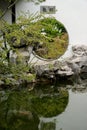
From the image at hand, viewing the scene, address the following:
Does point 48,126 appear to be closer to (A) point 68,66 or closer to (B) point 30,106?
(B) point 30,106

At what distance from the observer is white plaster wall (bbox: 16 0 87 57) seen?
712 inches

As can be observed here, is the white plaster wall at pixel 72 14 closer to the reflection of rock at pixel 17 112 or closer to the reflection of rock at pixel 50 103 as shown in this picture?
A: the reflection of rock at pixel 50 103

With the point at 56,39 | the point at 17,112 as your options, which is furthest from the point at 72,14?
the point at 17,112

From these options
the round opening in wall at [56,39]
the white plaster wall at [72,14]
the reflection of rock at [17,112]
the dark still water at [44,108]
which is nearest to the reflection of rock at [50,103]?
the dark still water at [44,108]

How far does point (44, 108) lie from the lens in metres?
11.4

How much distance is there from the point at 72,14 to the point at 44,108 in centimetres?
748

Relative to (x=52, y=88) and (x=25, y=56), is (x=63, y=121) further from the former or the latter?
(x=25, y=56)

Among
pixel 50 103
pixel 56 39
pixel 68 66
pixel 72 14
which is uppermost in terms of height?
pixel 72 14

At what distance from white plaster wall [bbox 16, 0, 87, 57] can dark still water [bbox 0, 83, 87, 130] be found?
163 inches

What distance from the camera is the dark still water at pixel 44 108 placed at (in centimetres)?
970

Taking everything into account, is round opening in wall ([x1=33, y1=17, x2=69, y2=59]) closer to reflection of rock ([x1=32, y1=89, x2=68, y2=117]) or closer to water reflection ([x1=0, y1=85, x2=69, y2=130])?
water reflection ([x1=0, y1=85, x2=69, y2=130])

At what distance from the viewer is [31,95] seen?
507 inches

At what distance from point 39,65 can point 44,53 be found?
2430 millimetres

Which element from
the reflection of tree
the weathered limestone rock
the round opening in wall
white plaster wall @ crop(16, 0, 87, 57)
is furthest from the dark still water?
white plaster wall @ crop(16, 0, 87, 57)
